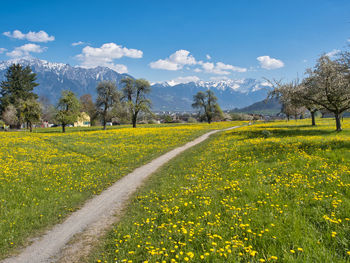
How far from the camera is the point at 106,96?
59.6 metres

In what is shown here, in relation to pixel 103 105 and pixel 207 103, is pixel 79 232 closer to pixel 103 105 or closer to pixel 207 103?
pixel 103 105

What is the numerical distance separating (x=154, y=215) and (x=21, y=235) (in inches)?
186

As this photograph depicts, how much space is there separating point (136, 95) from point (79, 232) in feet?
191

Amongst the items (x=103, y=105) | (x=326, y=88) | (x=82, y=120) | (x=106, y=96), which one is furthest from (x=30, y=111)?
(x=326, y=88)

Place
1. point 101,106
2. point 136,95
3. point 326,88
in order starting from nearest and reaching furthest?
1. point 326,88
2. point 101,106
3. point 136,95

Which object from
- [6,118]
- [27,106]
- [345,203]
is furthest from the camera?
[6,118]

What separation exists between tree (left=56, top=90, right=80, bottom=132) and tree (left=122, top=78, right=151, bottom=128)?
47.8 ft

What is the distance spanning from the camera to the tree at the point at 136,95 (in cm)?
6125

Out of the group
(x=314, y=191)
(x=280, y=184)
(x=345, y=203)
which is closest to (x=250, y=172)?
(x=280, y=184)

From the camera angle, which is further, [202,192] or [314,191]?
[202,192]

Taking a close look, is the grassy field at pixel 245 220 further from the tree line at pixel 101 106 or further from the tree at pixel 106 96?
the tree at pixel 106 96

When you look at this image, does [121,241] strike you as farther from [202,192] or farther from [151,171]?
[151,171]

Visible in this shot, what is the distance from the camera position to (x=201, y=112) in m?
88.5

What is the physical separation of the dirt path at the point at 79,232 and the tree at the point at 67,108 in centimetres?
4940
